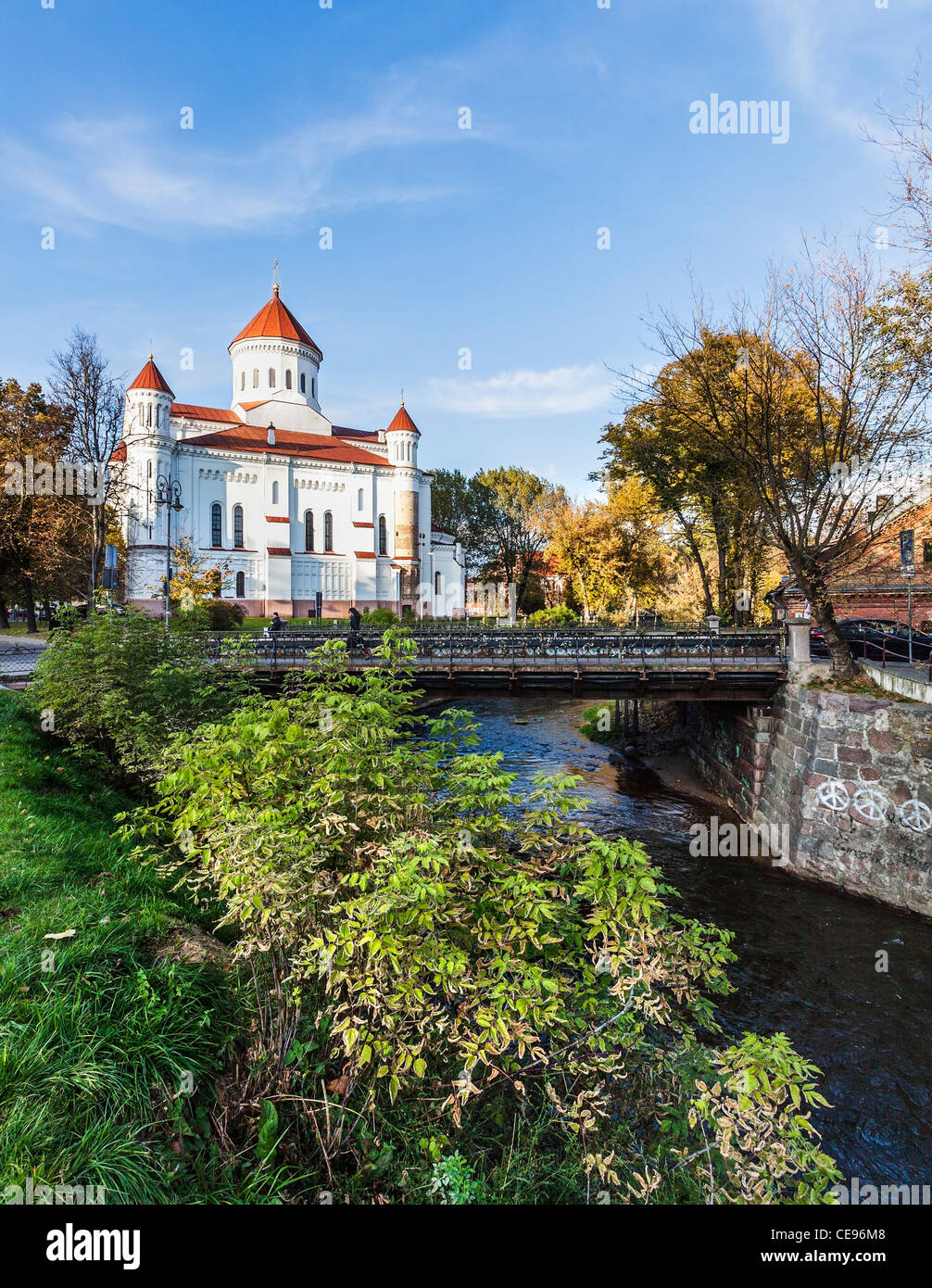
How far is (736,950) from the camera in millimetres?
9969

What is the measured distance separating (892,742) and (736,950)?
4953mm

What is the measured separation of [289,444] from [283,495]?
557 cm

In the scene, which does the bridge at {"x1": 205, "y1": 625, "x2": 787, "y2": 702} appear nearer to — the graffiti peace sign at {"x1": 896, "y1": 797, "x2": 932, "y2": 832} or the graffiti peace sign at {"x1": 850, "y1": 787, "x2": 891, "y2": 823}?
the graffiti peace sign at {"x1": 850, "y1": 787, "x2": 891, "y2": 823}

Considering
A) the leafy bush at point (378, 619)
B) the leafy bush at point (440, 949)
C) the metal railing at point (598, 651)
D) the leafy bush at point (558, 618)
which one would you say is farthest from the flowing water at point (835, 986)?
the leafy bush at point (378, 619)

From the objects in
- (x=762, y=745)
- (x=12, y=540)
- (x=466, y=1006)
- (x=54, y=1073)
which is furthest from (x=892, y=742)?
(x=12, y=540)

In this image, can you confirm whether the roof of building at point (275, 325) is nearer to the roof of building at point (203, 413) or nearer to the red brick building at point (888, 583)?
the roof of building at point (203, 413)

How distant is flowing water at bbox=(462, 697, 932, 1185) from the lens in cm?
644

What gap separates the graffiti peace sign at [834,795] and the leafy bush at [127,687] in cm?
1111

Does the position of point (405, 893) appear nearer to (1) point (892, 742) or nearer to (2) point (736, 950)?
(2) point (736, 950)

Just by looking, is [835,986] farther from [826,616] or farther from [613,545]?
[613,545]

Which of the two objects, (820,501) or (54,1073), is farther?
(820,501)

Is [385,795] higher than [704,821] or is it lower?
higher

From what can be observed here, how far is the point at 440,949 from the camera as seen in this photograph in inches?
132
